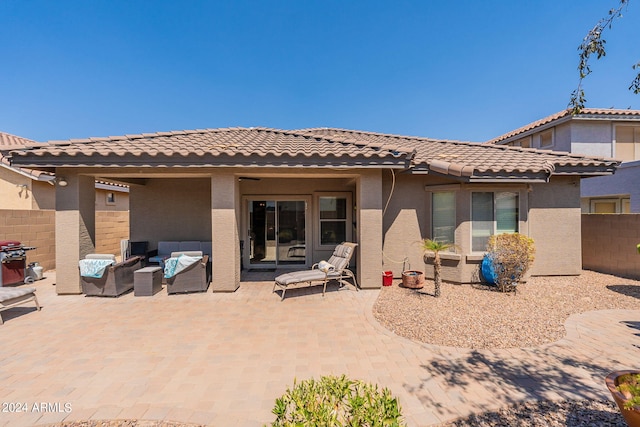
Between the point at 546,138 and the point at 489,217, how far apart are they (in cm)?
1369

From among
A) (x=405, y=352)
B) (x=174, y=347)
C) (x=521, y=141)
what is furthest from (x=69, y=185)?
(x=521, y=141)

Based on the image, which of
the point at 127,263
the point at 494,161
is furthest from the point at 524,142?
the point at 127,263

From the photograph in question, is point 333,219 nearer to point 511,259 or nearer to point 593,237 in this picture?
point 511,259

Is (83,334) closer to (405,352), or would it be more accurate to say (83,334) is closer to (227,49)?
(405,352)

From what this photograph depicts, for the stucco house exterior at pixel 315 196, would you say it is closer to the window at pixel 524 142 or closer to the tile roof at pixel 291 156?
the tile roof at pixel 291 156

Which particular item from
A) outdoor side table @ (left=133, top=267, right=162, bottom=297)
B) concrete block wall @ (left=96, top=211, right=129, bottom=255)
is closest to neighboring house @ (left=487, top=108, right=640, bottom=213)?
outdoor side table @ (left=133, top=267, right=162, bottom=297)

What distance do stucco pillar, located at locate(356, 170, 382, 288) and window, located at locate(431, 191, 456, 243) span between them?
234 cm

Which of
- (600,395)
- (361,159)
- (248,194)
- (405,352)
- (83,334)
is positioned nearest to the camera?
(600,395)

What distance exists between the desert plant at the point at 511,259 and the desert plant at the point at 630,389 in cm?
519

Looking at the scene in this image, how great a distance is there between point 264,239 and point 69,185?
21.3ft

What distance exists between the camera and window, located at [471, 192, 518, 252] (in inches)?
342

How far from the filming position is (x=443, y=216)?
9.03 meters

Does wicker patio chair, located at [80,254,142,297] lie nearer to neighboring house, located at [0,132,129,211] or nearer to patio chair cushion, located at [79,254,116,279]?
patio chair cushion, located at [79,254,116,279]

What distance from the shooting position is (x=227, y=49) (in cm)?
1424
